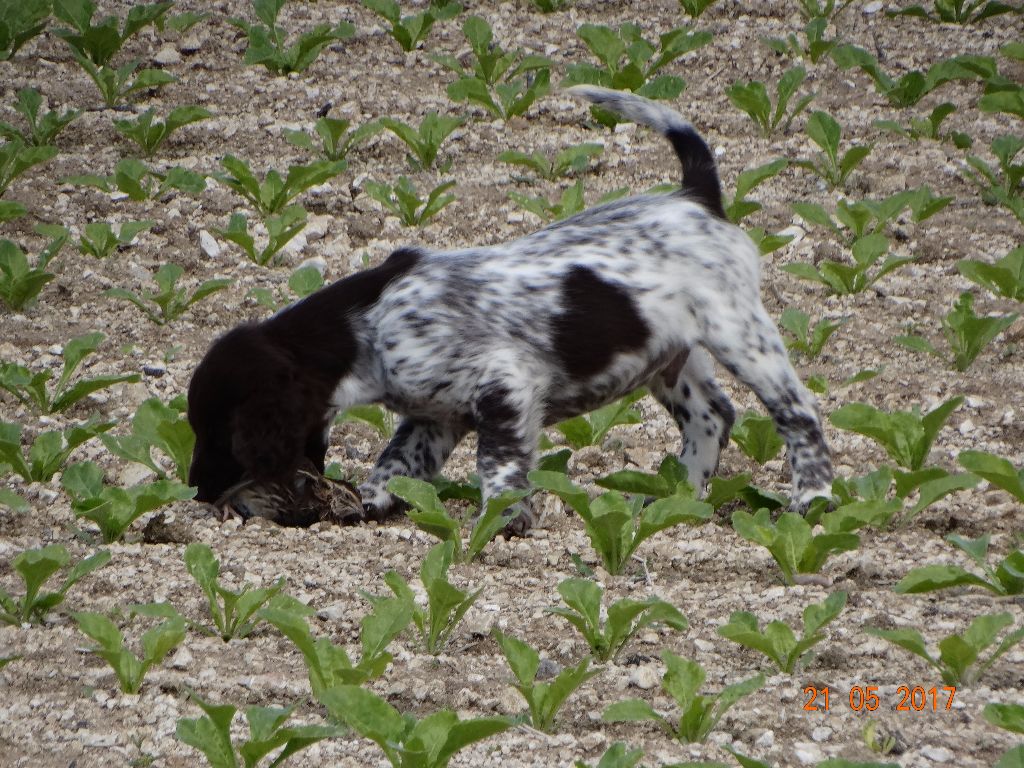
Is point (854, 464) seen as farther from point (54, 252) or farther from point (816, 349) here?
Result: point (54, 252)

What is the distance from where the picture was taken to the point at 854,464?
6.09 m

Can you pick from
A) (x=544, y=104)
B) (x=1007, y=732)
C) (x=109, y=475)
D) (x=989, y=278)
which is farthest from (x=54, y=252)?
(x=1007, y=732)

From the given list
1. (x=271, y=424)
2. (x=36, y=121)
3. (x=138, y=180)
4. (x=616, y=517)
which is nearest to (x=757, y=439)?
(x=616, y=517)

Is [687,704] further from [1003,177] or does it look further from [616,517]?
[1003,177]

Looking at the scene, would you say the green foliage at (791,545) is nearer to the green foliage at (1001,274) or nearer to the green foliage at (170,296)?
the green foliage at (1001,274)

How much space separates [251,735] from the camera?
3371mm

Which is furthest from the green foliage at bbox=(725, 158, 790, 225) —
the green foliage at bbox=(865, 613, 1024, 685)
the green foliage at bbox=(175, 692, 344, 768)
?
the green foliage at bbox=(175, 692, 344, 768)

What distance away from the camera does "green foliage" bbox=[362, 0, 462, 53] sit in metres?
10.4

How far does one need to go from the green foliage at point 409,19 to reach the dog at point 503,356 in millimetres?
4818

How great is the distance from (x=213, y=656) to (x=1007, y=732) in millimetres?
2107

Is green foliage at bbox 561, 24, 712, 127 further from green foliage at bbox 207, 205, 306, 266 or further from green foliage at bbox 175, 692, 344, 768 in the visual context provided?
green foliage at bbox 175, 692, 344, 768

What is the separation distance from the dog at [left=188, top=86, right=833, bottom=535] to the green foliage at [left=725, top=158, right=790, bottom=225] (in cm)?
180

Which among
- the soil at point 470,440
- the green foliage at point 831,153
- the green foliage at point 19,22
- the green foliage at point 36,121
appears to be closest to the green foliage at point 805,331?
the soil at point 470,440

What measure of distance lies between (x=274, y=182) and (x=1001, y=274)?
385cm
